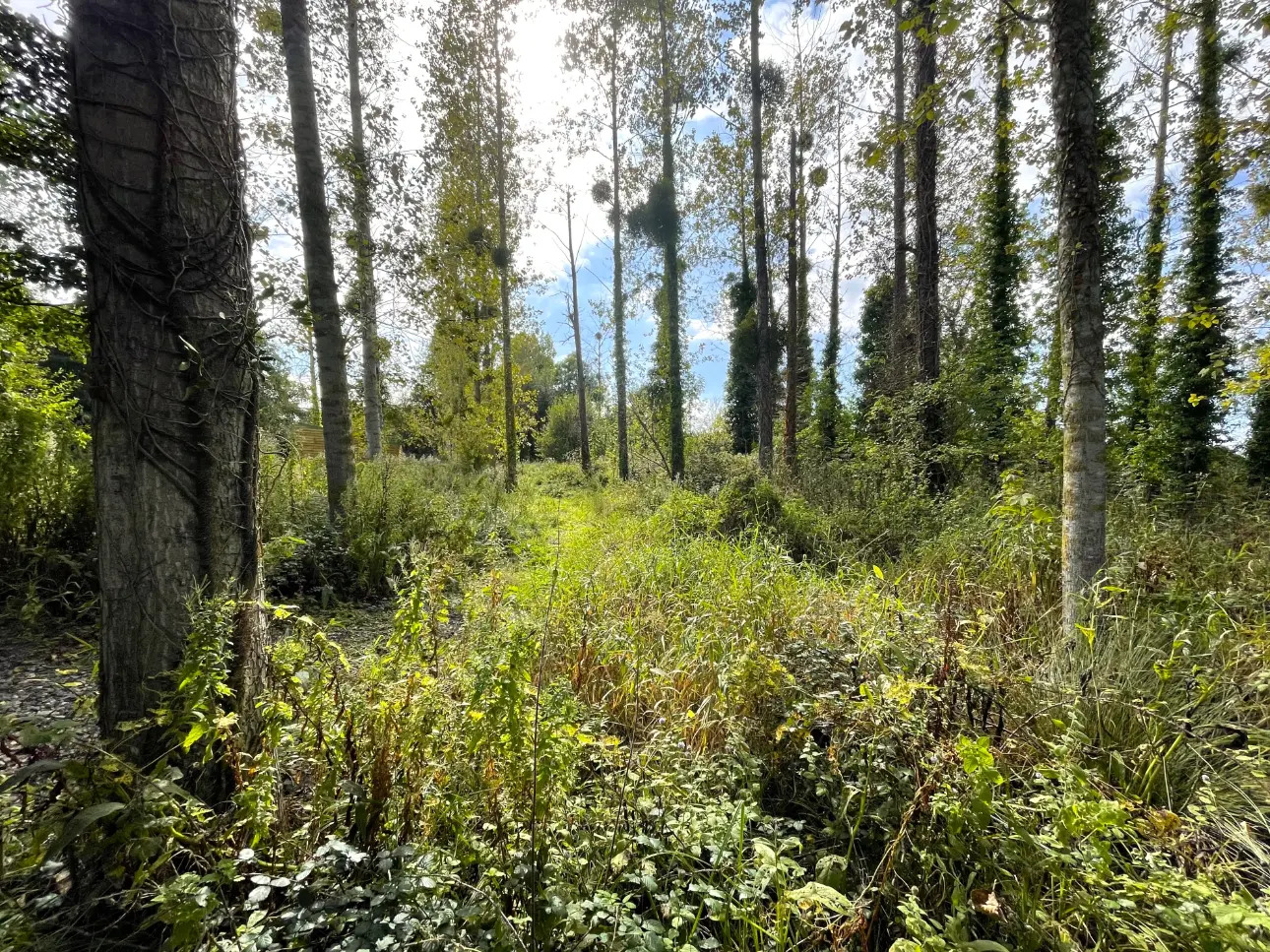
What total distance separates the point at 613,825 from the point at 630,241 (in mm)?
14840

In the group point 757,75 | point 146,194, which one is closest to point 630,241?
point 757,75

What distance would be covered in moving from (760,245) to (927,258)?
12.3 feet

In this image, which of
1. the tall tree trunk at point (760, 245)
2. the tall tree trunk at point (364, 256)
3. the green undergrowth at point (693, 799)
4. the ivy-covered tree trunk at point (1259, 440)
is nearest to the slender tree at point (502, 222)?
the tall tree trunk at point (364, 256)

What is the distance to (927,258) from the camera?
7.51 meters

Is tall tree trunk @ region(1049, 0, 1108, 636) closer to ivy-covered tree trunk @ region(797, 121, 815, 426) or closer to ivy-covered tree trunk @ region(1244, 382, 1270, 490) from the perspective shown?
ivy-covered tree trunk @ region(1244, 382, 1270, 490)

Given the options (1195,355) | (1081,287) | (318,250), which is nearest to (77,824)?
(1081,287)

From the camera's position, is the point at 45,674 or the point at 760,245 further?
the point at 760,245

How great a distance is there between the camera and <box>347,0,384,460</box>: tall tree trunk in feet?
20.0

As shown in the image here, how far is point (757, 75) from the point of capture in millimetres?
9922

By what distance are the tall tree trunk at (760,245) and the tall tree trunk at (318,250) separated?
24.8ft

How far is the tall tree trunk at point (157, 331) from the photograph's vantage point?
1.53m

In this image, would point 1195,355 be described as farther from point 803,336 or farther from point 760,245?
point 803,336

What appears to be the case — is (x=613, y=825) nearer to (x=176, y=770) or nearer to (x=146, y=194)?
(x=176, y=770)

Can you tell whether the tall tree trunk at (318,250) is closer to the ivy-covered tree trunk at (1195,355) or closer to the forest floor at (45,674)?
the forest floor at (45,674)
